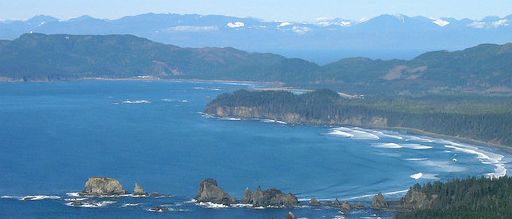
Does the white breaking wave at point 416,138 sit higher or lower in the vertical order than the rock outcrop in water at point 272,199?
lower

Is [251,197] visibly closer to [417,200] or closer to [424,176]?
[417,200]

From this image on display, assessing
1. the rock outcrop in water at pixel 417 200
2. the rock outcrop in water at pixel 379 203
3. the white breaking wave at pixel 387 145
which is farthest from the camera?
the white breaking wave at pixel 387 145

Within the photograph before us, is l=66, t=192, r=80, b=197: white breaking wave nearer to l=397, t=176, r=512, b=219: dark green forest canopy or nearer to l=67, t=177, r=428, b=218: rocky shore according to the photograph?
l=67, t=177, r=428, b=218: rocky shore

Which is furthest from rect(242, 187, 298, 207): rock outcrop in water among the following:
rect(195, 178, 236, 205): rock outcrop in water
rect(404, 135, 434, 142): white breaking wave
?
rect(404, 135, 434, 142): white breaking wave

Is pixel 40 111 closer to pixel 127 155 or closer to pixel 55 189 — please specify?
pixel 127 155

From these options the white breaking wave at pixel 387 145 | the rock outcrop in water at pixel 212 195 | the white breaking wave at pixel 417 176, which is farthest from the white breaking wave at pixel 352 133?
the rock outcrop in water at pixel 212 195

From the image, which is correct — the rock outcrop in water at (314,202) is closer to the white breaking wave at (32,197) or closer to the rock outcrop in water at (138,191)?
the rock outcrop in water at (138,191)
